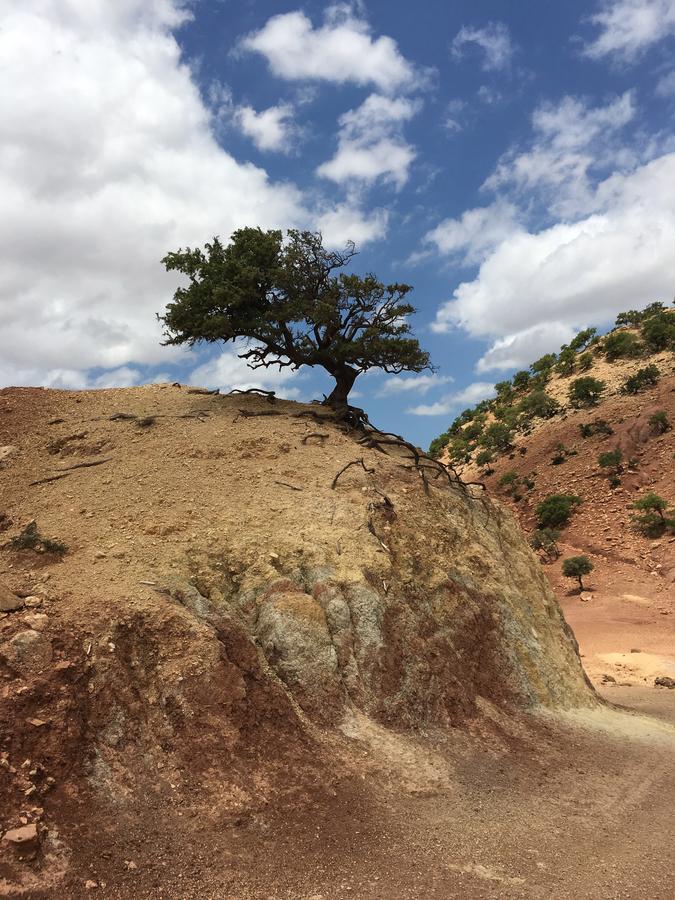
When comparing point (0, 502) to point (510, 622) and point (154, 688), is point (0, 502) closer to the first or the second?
point (154, 688)

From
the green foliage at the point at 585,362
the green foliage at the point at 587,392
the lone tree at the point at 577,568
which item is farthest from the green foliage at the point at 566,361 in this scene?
the lone tree at the point at 577,568

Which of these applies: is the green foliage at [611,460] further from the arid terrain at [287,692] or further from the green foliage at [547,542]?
the arid terrain at [287,692]

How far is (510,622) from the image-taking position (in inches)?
472

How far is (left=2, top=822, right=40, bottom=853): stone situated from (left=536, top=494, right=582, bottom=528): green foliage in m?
34.0

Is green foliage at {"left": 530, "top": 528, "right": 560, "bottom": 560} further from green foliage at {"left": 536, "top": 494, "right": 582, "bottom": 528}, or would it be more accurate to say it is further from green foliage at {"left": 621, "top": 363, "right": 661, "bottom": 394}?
green foliage at {"left": 621, "top": 363, "right": 661, "bottom": 394}

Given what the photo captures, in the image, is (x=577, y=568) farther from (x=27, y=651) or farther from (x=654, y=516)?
(x=27, y=651)

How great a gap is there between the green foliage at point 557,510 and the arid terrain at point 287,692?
70.4ft

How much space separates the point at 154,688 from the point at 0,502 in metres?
5.86

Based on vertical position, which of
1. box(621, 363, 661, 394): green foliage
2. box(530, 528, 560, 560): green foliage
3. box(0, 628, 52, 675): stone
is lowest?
box(0, 628, 52, 675): stone

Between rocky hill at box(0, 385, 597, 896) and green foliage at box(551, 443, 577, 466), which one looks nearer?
rocky hill at box(0, 385, 597, 896)

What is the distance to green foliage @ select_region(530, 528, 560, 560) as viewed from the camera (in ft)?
107

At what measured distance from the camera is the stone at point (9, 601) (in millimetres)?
7637

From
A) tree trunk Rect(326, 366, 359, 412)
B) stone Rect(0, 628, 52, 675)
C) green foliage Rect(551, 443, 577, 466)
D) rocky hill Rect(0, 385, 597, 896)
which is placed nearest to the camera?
rocky hill Rect(0, 385, 597, 896)

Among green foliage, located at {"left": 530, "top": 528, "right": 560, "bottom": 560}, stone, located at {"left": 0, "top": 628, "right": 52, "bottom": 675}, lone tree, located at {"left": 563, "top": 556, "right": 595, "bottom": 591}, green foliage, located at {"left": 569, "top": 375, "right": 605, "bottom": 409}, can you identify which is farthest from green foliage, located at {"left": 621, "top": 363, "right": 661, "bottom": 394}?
stone, located at {"left": 0, "top": 628, "right": 52, "bottom": 675}
